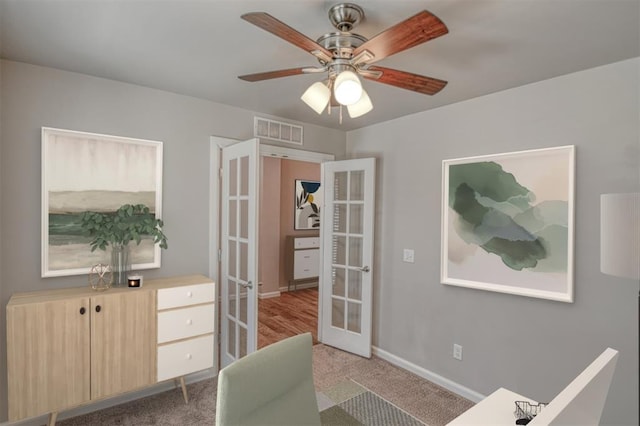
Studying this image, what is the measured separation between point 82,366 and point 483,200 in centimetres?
302

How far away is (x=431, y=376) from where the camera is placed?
120 inches

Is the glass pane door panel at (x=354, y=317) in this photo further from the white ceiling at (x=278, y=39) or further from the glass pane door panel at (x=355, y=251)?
the white ceiling at (x=278, y=39)

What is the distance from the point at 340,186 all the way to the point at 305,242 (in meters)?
2.30

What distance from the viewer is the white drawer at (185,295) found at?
2471mm

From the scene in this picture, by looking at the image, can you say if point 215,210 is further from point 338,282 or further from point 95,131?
point 338,282

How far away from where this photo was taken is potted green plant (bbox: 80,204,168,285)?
94.6 inches

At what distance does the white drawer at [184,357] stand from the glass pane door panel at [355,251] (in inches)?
61.6

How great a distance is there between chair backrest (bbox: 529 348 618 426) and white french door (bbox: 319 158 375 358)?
245 cm

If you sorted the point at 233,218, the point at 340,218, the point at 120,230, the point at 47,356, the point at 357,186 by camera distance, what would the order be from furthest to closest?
the point at 340,218 → the point at 357,186 → the point at 233,218 → the point at 120,230 → the point at 47,356

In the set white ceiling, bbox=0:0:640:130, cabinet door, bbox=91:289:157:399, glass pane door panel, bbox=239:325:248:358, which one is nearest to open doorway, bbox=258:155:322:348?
glass pane door panel, bbox=239:325:248:358

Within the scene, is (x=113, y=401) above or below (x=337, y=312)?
below

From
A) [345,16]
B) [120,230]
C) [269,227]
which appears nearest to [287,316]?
[269,227]

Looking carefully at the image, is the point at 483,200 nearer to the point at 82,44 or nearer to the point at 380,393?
the point at 380,393

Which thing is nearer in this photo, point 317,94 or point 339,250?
point 317,94
